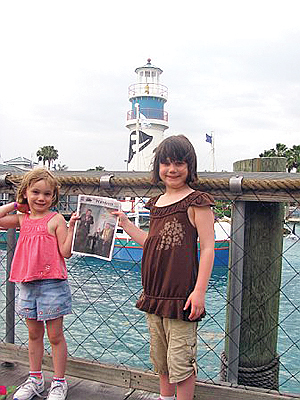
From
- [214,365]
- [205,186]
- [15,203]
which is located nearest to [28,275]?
[15,203]

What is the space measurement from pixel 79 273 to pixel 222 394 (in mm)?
11702

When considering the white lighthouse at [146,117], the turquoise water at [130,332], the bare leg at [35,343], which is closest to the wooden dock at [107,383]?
the bare leg at [35,343]

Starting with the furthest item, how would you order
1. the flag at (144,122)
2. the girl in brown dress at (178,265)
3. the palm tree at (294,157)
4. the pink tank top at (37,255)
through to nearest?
the palm tree at (294,157), the flag at (144,122), the pink tank top at (37,255), the girl in brown dress at (178,265)

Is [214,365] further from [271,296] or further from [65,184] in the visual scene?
[65,184]

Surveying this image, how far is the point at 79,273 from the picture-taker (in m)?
13.4

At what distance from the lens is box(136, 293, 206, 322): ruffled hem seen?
183cm

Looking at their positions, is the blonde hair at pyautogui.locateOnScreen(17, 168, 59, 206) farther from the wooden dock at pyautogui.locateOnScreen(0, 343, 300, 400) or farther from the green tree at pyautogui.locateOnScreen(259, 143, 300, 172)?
the green tree at pyautogui.locateOnScreen(259, 143, 300, 172)

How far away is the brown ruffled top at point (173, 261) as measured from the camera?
6.06ft

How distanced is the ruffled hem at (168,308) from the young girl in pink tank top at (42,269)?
493mm

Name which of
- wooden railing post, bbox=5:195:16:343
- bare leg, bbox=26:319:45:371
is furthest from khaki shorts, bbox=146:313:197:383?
wooden railing post, bbox=5:195:16:343

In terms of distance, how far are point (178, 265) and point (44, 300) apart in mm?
717

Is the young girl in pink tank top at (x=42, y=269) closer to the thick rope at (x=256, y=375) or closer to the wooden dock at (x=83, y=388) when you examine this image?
the wooden dock at (x=83, y=388)

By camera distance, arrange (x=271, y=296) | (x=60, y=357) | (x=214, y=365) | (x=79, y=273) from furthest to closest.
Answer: (x=79, y=273), (x=214, y=365), (x=271, y=296), (x=60, y=357)

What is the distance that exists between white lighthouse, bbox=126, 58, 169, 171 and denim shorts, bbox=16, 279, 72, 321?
24084 mm
